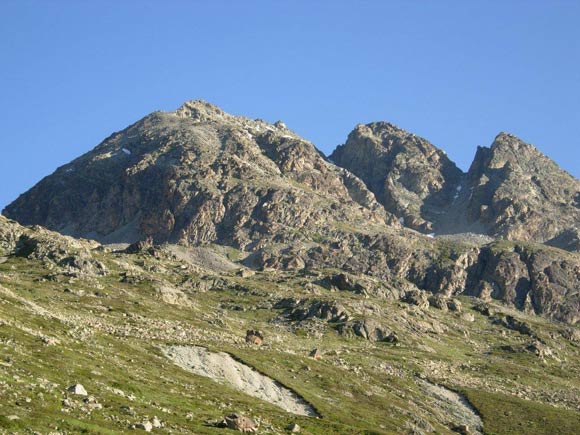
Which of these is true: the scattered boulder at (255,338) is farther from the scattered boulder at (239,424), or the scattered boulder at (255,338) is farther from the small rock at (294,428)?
the scattered boulder at (239,424)

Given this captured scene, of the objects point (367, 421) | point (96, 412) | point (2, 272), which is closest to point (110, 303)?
point (2, 272)

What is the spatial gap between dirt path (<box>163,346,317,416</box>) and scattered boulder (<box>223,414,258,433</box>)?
34.0 meters

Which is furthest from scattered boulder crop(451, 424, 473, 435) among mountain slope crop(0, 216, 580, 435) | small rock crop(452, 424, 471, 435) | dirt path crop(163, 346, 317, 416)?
dirt path crop(163, 346, 317, 416)

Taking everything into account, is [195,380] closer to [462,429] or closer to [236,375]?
[236,375]

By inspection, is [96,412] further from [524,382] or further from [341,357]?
[524,382]

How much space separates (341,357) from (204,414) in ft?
345

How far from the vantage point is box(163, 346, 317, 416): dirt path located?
102m

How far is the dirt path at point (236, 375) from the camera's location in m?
102

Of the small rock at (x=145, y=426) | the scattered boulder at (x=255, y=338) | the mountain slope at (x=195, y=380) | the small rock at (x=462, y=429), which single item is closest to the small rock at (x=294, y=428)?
the mountain slope at (x=195, y=380)

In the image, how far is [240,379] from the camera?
354 ft

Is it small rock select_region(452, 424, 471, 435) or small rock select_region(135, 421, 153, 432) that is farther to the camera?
small rock select_region(452, 424, 471, 435)

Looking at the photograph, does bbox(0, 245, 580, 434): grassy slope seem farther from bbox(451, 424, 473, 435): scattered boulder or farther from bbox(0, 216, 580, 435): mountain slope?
bbox(451, 424, 473, 435): scattered boulder

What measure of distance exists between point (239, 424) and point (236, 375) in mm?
45762

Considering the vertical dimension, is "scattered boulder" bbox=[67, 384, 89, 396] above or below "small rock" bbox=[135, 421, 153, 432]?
above
